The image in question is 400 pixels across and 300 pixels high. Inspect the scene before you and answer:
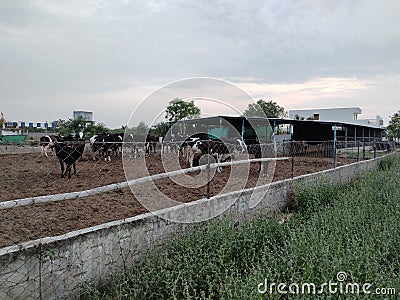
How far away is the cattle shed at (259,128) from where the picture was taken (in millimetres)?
13968

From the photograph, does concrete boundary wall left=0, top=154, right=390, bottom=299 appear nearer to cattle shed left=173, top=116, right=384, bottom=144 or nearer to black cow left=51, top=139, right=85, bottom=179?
black cow left=51, top=139, right=85, bottom=179

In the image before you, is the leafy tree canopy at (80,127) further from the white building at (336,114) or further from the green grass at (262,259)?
the white building at (336,114)

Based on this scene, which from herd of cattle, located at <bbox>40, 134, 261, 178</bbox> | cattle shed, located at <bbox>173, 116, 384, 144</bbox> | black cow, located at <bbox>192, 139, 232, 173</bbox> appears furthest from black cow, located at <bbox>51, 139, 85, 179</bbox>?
black cow, located at <bbox>192, 139, 232, 173</bbox>

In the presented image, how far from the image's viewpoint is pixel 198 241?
4.17m

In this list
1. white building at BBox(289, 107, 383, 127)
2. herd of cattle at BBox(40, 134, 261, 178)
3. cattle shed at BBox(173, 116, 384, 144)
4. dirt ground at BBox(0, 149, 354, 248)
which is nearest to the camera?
dirt ground at BBox(0, 149, 354, 248)

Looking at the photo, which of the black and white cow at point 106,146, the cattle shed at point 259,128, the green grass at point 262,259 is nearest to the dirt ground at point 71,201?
the green grass at point 262,259

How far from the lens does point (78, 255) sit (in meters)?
3.33

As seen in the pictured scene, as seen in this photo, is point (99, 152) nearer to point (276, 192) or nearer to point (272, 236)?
point (276, 192)
